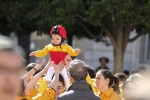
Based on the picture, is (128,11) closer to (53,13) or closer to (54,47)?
(53,13)

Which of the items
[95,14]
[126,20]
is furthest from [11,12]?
[126,20]

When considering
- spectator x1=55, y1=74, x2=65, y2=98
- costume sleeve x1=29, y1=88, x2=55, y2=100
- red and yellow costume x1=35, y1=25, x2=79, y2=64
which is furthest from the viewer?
red and yellow costume x1=35, y1=25, x2=79, y2=64

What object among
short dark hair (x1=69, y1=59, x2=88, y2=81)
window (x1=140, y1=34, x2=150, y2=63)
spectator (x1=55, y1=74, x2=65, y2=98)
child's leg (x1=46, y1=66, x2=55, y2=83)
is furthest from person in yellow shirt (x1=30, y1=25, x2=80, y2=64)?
window (x1=140, y1=34, x2=150, y2=63)

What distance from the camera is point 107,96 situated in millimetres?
5469

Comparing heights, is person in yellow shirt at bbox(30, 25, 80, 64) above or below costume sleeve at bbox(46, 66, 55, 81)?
above

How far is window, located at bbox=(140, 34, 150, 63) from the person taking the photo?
60.2 feet

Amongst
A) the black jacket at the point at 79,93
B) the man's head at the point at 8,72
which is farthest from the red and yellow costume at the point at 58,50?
the man's head at the point at 8,72

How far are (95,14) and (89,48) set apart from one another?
24.3ft

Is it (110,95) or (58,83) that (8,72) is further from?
(110,95)

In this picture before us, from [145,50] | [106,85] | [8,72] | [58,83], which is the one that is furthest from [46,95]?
[145,50]

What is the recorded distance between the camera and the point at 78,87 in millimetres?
3994

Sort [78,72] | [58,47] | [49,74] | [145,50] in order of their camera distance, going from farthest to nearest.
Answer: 1. [145,50]
2. [58,47]
3. [49,74]
4. [78,72]

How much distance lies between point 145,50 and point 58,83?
46.0ft

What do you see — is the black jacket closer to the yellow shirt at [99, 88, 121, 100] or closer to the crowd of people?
the crowd of people
